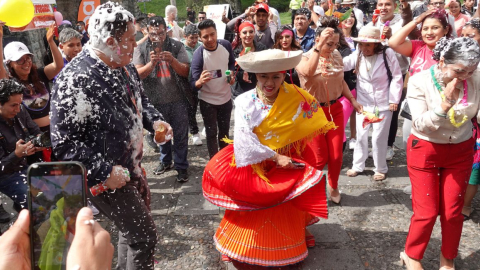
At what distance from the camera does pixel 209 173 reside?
10.4 feet

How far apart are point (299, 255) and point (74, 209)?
2.32 metres

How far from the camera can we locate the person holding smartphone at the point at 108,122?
7.23ft

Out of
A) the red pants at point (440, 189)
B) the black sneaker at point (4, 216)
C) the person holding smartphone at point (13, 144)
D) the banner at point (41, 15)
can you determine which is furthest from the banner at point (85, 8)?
the red pants at point (440, 189)

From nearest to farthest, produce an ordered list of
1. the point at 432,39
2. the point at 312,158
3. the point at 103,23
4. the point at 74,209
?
the point at 74,209 → the point at 103,23 → the point at 312,158 → the point at 432,39

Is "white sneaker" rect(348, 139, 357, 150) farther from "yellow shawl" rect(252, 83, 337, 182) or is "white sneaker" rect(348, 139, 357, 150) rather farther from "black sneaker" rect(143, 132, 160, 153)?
"black sneaker" rect(143, 132, 160, 153)

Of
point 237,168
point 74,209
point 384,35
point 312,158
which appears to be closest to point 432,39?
point 384,35

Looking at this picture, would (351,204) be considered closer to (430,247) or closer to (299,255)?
(430,247)

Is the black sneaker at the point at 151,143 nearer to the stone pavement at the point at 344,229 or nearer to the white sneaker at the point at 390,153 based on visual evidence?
the stone pavement at the point at 344,229

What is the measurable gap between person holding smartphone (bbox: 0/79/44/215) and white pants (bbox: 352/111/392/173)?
141 inches

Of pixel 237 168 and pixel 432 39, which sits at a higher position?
pixel 432 39

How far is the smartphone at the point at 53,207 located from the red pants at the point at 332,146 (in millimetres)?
3100

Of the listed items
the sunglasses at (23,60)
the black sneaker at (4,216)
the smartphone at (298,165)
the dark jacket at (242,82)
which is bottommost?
the black sneaker at (4,216)

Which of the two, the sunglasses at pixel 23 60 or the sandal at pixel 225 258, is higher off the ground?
the sunglasses at pixel 23 60

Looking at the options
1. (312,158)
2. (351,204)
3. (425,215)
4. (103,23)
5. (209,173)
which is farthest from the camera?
(351,204)
